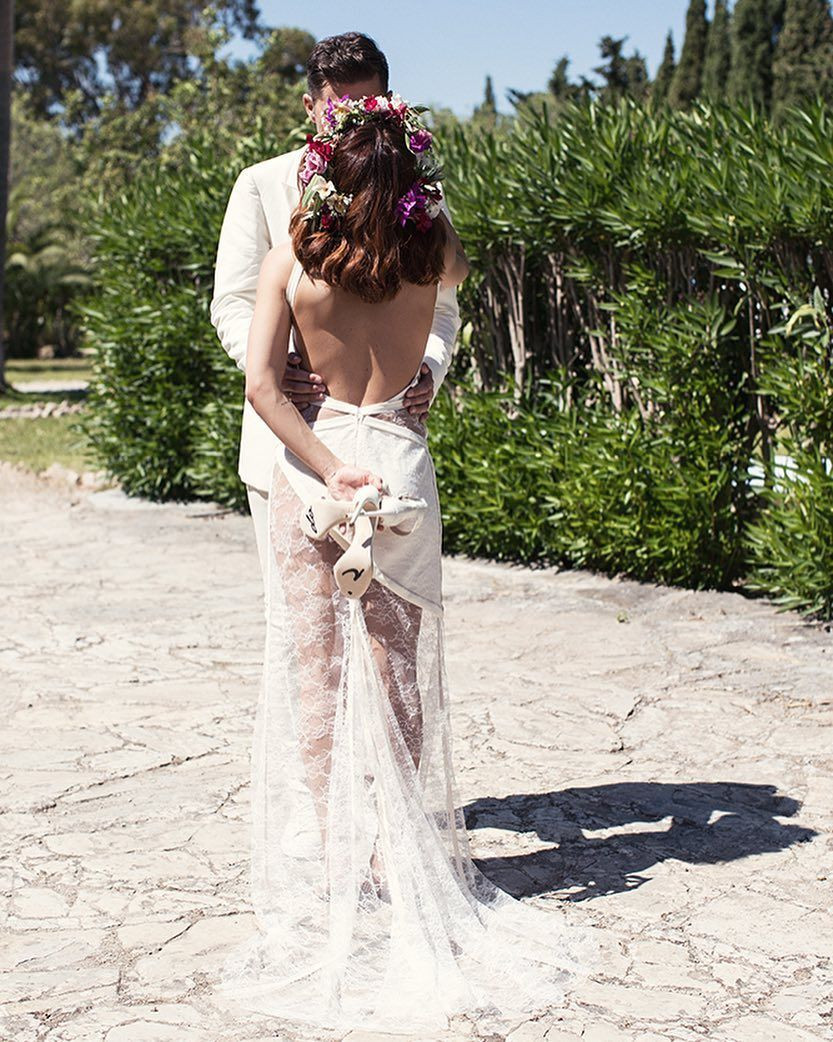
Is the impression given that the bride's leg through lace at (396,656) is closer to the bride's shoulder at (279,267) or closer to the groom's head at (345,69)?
the bride's shoulder at (279,267)

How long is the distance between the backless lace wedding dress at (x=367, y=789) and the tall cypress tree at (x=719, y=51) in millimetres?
35092

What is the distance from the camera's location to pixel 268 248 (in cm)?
383

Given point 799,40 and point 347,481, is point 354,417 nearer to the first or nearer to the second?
point 347,481

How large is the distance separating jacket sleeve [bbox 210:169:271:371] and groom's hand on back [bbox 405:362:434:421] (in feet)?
1.88

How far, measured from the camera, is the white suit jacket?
12.1ft

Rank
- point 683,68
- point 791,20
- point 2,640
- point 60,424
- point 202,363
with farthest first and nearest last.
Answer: point 683,68, point 791,20, point 60,424, point 202,363, point 2,640

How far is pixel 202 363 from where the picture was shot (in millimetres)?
10016

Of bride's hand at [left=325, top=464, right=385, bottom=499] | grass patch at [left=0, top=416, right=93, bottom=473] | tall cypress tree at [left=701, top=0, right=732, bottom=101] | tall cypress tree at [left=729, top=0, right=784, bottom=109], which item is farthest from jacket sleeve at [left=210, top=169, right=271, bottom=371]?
Answer: tall cypress tree at [left=701, top=0, right=732, bottom=101]

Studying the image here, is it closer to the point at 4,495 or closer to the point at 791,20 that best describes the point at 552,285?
the point at 4,495

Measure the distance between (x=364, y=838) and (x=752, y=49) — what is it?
1402 inches

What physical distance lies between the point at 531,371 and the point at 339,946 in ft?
16.6

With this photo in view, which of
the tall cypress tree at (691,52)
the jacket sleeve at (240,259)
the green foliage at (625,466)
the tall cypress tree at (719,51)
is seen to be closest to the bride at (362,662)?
the jacket sleeve at (240,259)

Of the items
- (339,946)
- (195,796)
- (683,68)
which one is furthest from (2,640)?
(683,68)

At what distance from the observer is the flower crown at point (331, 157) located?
310 cm
